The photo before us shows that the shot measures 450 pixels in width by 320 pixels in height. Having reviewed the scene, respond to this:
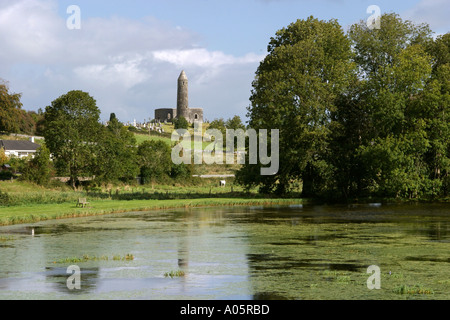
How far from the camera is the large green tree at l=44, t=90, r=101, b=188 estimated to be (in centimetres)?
7788

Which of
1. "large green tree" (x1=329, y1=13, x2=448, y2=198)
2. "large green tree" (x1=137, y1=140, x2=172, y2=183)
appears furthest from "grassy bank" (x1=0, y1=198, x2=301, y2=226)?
"large green tree" (x1=137, y1=140, x2=172, y2=183)

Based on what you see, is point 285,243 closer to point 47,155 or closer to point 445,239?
point 445,239

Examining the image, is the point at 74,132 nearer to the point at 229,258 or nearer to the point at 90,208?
the point at 90,208

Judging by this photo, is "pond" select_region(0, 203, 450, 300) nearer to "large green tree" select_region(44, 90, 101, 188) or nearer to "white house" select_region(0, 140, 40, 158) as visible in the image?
"large green tree" select_region(44, 90, 101, 188)

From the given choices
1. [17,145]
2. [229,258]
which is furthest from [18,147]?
[229,258]

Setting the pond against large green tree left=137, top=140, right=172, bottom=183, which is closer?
the pond

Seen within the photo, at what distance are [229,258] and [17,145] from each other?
98.4 meters

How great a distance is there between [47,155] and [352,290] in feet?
209

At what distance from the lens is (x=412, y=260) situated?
25.5 meters

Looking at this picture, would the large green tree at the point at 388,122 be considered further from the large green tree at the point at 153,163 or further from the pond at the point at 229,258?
the large green tree at the point at 153,163

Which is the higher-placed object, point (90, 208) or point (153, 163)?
point (153, 163)

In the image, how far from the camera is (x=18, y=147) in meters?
115

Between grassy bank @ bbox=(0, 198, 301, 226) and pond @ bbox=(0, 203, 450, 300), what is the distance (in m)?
1.82

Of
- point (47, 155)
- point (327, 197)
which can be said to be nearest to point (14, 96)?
point (47, 155)
